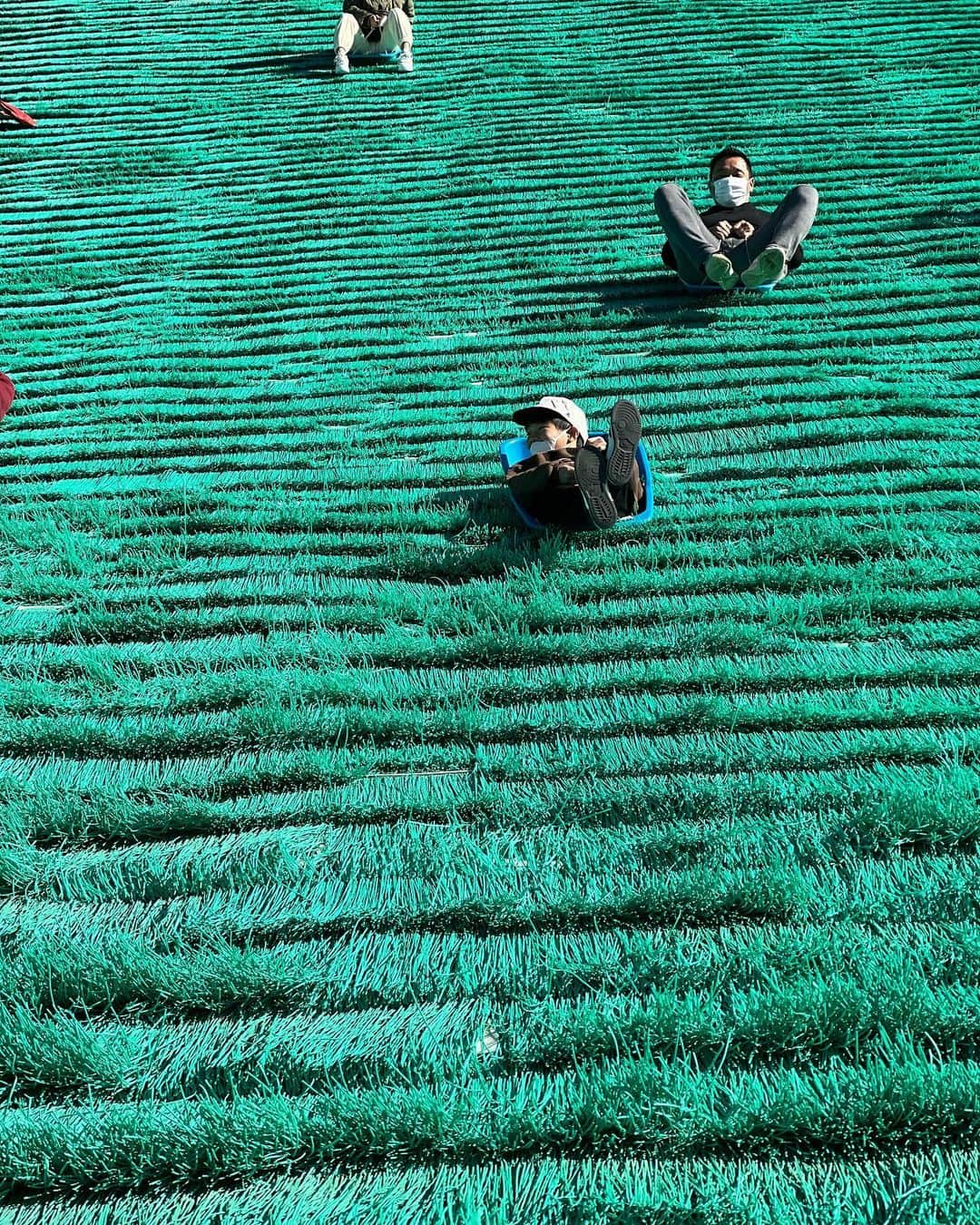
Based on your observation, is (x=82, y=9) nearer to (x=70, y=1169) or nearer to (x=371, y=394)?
(x=371, y=394)

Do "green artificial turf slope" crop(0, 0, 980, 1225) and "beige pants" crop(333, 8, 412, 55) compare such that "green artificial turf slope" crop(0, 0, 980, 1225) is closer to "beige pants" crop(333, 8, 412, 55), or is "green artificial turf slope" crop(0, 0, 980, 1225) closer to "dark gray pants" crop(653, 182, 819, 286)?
"dark gray pants" crop(653, 182, 819, 286)

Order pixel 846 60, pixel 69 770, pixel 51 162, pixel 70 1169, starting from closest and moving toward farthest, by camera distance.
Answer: pixel 70 1169
pixel 69 770
pixel 51 162
pixel 846 60

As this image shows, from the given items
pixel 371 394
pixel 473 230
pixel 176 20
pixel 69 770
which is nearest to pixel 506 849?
pixel 69 770

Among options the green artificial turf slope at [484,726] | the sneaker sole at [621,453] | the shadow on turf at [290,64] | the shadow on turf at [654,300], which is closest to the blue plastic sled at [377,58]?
the shadow on turf at [290,64]

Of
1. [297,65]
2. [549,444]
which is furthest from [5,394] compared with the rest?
[297,65]

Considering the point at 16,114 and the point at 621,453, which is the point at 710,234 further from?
the point at 16,114

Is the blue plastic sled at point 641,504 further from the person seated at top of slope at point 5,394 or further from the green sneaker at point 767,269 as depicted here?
the person seated at top of slope at point 5,394
